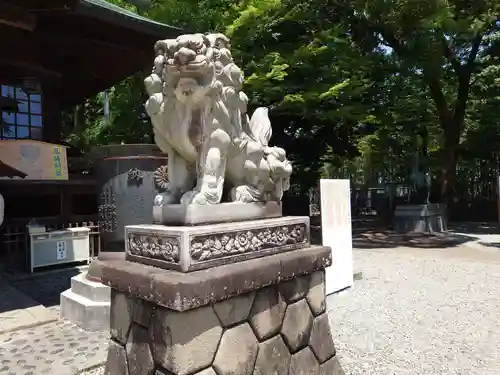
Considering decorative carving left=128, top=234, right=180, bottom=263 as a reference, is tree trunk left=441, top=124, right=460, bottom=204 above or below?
above

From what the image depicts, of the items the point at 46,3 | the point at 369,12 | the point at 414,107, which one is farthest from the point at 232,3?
the point at 414,107

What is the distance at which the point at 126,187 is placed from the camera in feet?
21.8

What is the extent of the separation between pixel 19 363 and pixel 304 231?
2859 millimetres

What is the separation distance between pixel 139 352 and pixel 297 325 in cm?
103

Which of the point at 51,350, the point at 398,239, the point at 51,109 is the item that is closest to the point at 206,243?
the point at 51,350

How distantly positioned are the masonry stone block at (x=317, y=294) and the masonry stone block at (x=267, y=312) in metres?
0.31

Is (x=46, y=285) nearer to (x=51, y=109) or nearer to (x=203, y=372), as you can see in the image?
(x=51, y=109)

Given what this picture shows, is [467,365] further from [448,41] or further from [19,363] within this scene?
[448,41]

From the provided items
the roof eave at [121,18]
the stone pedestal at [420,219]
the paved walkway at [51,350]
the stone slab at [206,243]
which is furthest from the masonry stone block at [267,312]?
the stone pedestal at [420,219]

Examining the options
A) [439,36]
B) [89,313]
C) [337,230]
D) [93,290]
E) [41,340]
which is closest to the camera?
[41,340]


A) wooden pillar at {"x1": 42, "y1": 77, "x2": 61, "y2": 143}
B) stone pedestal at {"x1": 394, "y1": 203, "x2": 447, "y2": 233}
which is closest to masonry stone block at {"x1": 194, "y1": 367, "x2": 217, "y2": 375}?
wooden pillar at {"x1": 42, "y1": 77, "x2": 61, "y2": 143}

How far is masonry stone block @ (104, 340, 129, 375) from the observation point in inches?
97.9

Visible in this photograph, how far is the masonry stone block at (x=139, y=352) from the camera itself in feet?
7.45

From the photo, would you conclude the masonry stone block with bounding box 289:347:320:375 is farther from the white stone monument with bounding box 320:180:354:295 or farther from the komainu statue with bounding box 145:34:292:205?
the white stone monument with bounding box 320:180:354:295
